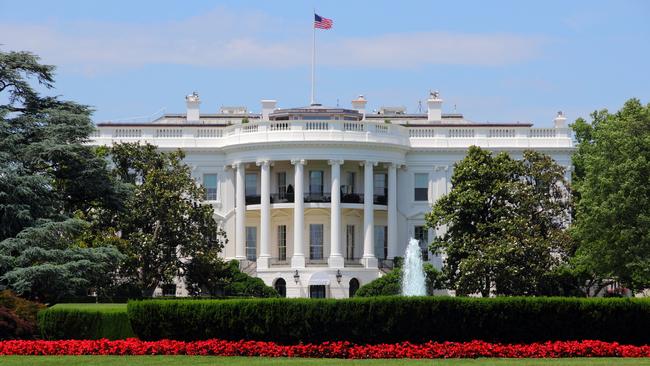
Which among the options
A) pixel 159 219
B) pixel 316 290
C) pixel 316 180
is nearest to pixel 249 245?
pixel 316 180

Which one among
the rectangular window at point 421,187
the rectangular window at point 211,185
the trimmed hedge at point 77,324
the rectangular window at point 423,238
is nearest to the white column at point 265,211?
the rectangular window at point 211,185

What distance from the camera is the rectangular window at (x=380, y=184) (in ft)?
276

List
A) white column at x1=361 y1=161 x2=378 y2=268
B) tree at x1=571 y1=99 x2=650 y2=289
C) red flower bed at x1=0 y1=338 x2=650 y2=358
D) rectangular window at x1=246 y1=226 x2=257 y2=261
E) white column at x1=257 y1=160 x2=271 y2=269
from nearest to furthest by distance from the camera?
red flower bed at x1=0 y1=338 x2=650 y2=358, tree at x1=571 y1=99 x2=650 y2=289, white column at x1=257 y1=160 x2=271 y2=269, white column at x1=361 y1=161 x2=378 y2=268, rectangular window at x1=246 y1=226 x2=257 y2=261

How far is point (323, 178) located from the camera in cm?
8281

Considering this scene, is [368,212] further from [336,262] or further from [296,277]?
[296,277]

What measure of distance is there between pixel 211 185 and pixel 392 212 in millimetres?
10551

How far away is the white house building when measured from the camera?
7969 cm

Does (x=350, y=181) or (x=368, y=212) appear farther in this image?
(x=350, y=181)

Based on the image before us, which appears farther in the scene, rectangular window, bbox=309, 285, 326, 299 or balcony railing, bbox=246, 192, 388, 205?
A: balcony railing, bbox=246, 192, 388, 205

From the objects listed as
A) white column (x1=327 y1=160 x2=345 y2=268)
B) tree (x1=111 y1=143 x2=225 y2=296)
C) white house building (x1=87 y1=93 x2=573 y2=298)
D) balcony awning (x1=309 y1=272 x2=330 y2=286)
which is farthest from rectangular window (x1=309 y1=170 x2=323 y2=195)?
tree (x1=111 y1=143 x2=225 y2=296)

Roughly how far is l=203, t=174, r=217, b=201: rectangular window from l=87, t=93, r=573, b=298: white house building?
67 millimetres

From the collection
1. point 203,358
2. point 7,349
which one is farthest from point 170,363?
point 7,349

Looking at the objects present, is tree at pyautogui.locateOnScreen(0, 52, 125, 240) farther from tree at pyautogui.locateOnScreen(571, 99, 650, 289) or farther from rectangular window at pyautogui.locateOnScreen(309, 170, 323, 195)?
rectangular window at pyautogui.locateOnScreen(309, 170, 323, 195)

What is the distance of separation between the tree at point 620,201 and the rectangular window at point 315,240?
21.9 m
